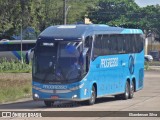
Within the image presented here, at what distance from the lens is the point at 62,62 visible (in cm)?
2653

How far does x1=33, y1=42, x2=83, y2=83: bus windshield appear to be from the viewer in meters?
26.5

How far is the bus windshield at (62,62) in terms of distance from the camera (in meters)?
26.5

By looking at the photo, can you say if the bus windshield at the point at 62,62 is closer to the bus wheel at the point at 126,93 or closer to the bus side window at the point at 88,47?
the bus side window at the point at 88,47

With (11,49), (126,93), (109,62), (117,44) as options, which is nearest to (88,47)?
(109,62)

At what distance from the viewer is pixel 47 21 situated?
287ft

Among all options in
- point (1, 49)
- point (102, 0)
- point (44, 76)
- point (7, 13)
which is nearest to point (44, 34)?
point (44, 76)

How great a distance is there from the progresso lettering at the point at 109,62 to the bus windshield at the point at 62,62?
99.7 inches

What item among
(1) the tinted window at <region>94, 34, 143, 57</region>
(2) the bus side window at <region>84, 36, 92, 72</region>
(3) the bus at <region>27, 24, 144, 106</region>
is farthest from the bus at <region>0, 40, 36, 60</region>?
(2) the bus side window at <region>84, 36, 92, 72</region>

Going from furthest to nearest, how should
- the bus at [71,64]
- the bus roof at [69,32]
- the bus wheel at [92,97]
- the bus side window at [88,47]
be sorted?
the bus wheel at [92,97] → the bus side window at [88,47] → the bus roof at [69,32] → the bus at [71,64]

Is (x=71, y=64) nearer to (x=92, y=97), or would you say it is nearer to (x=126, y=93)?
(x=92, y=97)

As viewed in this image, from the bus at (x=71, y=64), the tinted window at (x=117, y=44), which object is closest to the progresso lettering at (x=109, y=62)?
the bus at (x=71, y=64)

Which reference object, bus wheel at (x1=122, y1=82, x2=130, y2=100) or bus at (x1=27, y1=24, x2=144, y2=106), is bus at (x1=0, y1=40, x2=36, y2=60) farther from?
bus at (x1=27, y1=24, x2=144, y2=106)

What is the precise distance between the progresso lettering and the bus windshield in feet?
8.31

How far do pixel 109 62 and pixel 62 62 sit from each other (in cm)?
376
